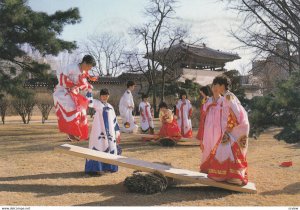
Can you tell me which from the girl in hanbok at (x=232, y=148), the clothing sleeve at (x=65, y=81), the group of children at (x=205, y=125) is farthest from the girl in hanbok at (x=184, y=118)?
the girl in hanbok at (x=232, y=148)

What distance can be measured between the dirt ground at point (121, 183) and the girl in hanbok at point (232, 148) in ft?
0.78

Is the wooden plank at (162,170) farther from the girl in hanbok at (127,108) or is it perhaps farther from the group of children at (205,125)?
the girl in hanbok at (127,108)

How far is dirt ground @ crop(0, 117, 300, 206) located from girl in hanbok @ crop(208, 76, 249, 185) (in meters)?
0.24

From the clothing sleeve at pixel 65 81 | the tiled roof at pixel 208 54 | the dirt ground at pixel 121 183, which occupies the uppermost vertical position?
the tiled roof at pixel 208 54

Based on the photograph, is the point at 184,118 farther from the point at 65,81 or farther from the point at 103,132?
the point at 65,81

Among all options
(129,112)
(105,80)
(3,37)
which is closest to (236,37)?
(129,112)

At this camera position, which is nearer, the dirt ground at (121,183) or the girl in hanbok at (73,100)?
the dirt ground at (121,183)

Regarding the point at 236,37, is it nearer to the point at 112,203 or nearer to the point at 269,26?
the point at 269,26

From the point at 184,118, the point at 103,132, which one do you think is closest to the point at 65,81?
the point at 103,132

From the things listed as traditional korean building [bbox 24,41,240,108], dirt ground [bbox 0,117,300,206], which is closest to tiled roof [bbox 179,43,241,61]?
traditional korean building [bbox 24,41,240,108]

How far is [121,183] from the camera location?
18.1 ft

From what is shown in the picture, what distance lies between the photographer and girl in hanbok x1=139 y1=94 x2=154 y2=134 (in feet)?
39.1

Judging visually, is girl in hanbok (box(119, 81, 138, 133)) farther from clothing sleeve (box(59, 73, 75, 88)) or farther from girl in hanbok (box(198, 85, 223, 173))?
girl in hanbok (box(198, 85, 223, 173))

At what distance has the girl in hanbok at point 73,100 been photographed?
5305mm
